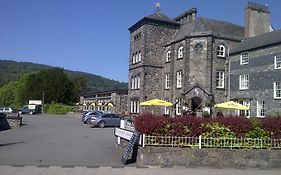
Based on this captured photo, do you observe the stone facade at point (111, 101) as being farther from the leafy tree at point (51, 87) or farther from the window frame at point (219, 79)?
the leafy tree at point (51, 87)

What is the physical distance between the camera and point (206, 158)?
1461 centimetres

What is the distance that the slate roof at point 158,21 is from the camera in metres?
47.4

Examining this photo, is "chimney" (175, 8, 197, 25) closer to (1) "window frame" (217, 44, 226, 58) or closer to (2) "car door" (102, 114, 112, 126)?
(1) "window frame" (217, 44, 226, 58)

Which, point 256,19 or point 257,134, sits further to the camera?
point 256,19

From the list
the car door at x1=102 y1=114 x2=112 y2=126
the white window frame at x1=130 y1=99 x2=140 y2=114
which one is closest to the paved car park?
the car door at x1=102 y1=114 x2=112 y2=126

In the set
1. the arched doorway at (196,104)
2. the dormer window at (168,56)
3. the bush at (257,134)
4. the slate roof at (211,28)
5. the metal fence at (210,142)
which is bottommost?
the metal fence at (210,142)

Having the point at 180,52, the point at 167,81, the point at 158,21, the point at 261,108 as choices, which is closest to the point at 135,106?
the point at 167,81

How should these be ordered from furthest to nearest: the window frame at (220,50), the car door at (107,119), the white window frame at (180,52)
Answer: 1. the white window frame at (180,52)
2. the window frame at (220,50)
3. the car door at (107,119)

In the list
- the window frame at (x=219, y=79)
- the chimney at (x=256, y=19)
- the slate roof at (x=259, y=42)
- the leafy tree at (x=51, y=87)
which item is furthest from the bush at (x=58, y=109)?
the slate roof at (x=259, y=42)

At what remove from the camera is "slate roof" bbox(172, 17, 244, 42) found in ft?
141

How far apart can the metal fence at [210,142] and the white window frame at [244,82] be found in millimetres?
22679

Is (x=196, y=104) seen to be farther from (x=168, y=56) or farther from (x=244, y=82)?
(x=168, y=56)

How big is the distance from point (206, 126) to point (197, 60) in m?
25.9

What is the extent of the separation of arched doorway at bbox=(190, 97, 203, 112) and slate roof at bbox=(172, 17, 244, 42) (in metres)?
7.39
